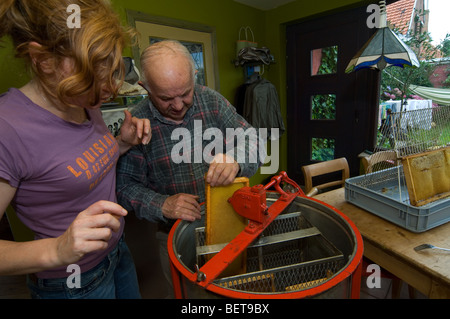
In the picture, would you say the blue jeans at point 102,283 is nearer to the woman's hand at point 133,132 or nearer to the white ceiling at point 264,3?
the woman's hand at point 133,132

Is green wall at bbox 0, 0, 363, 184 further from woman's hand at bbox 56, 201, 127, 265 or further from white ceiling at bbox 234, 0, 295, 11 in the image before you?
woman's hand at bbox 56, 201, 127, 265

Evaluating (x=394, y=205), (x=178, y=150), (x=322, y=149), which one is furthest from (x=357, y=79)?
(x=178, y=150)

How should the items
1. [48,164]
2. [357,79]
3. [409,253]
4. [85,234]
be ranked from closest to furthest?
1. [85,234]
2. [48,164]
3. [409,253]
4. [357,79]

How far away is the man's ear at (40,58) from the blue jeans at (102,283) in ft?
1.95

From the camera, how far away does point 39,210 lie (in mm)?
655

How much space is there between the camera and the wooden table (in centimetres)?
81

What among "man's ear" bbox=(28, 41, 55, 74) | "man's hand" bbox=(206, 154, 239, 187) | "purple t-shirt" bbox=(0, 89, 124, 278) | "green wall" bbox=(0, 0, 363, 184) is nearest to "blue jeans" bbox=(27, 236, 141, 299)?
"purple t-shirt" bbox=(0, 89, 124, 278)

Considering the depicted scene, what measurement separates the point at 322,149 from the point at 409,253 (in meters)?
2.68

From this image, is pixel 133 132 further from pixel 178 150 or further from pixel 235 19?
pixel 235 19

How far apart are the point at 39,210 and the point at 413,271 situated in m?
1.22

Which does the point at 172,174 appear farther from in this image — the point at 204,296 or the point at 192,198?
the point at 204,296

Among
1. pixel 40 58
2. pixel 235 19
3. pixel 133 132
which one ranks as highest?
pixel 235 19

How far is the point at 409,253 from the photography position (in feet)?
2.90
